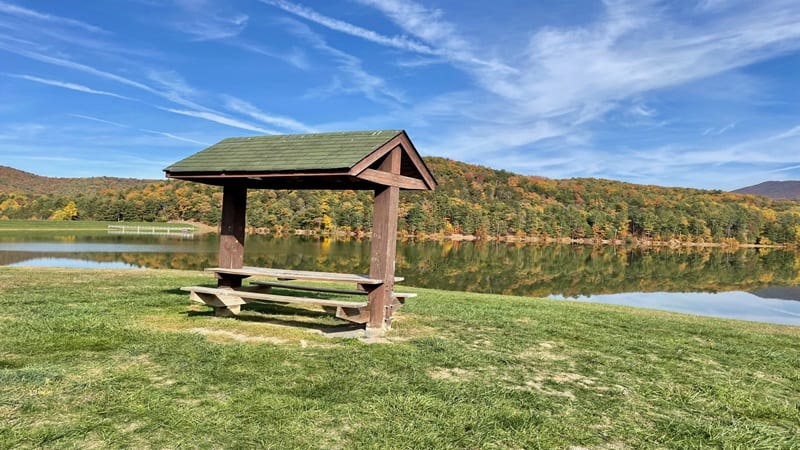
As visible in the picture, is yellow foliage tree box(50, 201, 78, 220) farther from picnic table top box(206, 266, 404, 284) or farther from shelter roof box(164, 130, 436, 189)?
picnic table top box(206, 266, 404, 284)

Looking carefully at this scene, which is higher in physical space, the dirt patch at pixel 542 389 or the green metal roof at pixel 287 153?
the green metal roof at pixel 287 153

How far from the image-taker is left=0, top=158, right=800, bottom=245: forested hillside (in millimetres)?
97750

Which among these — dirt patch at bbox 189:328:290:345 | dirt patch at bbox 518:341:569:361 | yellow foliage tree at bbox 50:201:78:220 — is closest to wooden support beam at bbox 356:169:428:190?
dirt patch at bbox 189:328:290:345

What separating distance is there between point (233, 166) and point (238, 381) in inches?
163

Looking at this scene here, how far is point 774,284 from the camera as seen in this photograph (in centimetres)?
3077

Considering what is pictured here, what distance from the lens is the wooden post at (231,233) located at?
852 cm

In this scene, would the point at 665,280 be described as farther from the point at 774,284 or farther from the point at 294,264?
the point at 294,264

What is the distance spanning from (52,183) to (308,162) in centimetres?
19054

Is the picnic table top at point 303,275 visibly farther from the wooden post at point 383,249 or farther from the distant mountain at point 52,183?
the distant mountain at point 52,183

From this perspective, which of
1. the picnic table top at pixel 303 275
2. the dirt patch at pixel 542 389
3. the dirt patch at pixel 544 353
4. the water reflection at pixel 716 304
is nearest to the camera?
the dirt patch at pixel 542 389

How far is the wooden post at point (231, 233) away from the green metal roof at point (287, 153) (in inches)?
25.6

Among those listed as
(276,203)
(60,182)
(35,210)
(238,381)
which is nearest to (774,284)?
(238,381)

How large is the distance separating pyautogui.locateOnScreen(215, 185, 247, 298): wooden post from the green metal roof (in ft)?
2.13

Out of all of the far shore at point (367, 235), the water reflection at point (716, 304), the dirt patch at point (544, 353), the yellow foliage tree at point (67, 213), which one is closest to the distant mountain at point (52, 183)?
the yellow foliage tree at point (67, 213)
